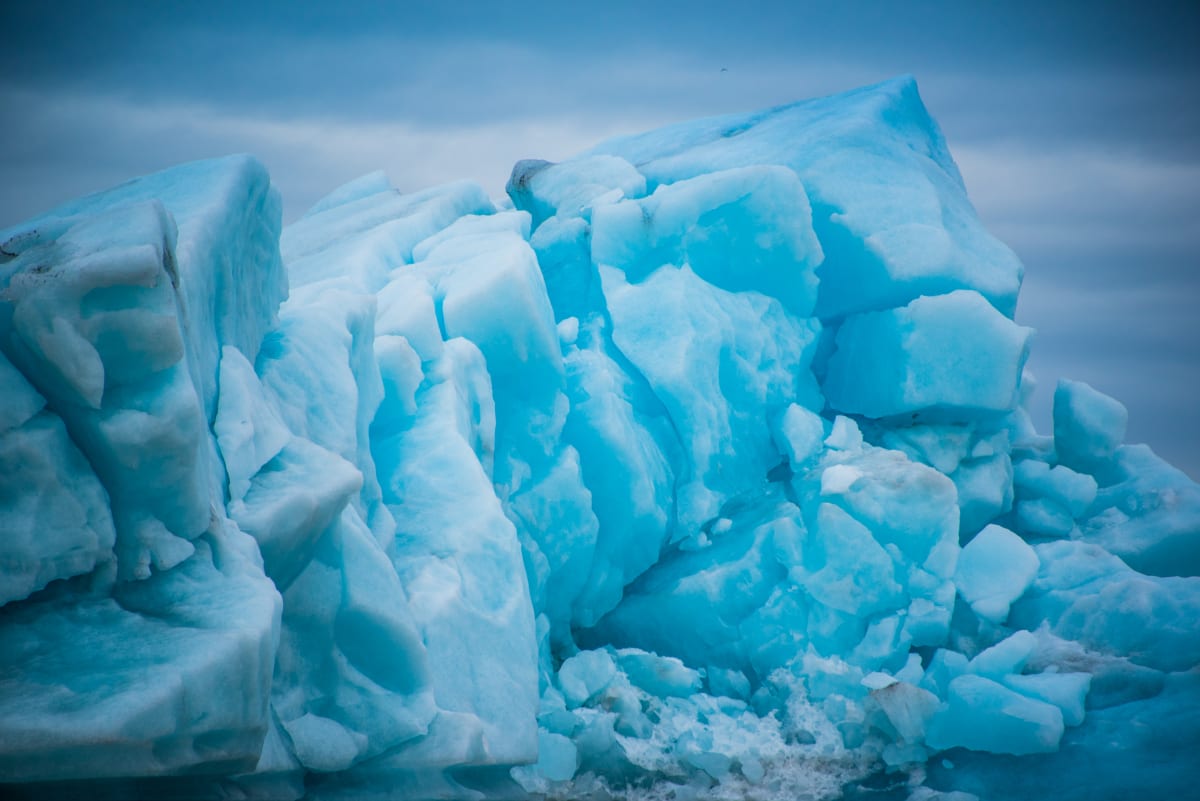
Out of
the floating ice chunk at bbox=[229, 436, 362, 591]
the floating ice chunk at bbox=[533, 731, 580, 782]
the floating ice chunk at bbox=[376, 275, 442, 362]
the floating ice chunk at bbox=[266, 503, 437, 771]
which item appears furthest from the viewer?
the floating ice chunk at bbox=[376, 275, 442, 362]

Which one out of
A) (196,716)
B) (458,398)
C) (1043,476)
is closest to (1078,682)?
A: (1043,476)

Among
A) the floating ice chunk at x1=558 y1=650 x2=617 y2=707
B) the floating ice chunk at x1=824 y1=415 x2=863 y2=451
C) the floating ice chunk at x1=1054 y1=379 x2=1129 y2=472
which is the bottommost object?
the floating ice chunk at x1=558 y1=650 x2=617 y2=707

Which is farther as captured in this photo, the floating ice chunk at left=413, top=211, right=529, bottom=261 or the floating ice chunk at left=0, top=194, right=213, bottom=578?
the floating ice chunk at left=413, top=211, right=529, bottom=261

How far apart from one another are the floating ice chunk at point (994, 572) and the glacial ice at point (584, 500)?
2cm

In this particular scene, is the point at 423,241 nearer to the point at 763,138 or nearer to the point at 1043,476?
the point at 763,138

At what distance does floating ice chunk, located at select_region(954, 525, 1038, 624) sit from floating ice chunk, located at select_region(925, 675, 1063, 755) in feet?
2.71

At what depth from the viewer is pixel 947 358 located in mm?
5855

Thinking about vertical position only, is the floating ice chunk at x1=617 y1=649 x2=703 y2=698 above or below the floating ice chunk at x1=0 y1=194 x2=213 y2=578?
below

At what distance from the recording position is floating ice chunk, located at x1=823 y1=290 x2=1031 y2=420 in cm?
579

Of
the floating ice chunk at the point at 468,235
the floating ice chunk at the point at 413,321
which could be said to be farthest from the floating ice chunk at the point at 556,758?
the floating ice chunk at the point at 468,235

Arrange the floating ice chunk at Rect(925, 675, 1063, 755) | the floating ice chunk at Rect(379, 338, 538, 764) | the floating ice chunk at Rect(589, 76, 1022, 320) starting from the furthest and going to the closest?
the floating ice chunk at Rect(589, 76, 1022, 320) → the floating ice chunk at Rect(925, 675, 1063, 755) → the floating ice chunk at Rect(379, 338, 538, 764)

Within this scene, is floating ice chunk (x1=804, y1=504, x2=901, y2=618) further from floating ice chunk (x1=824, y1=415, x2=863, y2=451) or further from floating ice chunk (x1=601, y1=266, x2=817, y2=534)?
floating ice chunk (x1=601, y1=266, x2=817, y2=534)

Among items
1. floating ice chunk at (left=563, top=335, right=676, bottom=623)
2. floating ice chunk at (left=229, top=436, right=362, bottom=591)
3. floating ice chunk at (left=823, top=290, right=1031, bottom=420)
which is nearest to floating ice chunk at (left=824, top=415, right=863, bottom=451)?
floating ice chunk at (left=823, top=290, right=1031, bottom=420)

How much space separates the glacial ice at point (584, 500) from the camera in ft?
7.51
